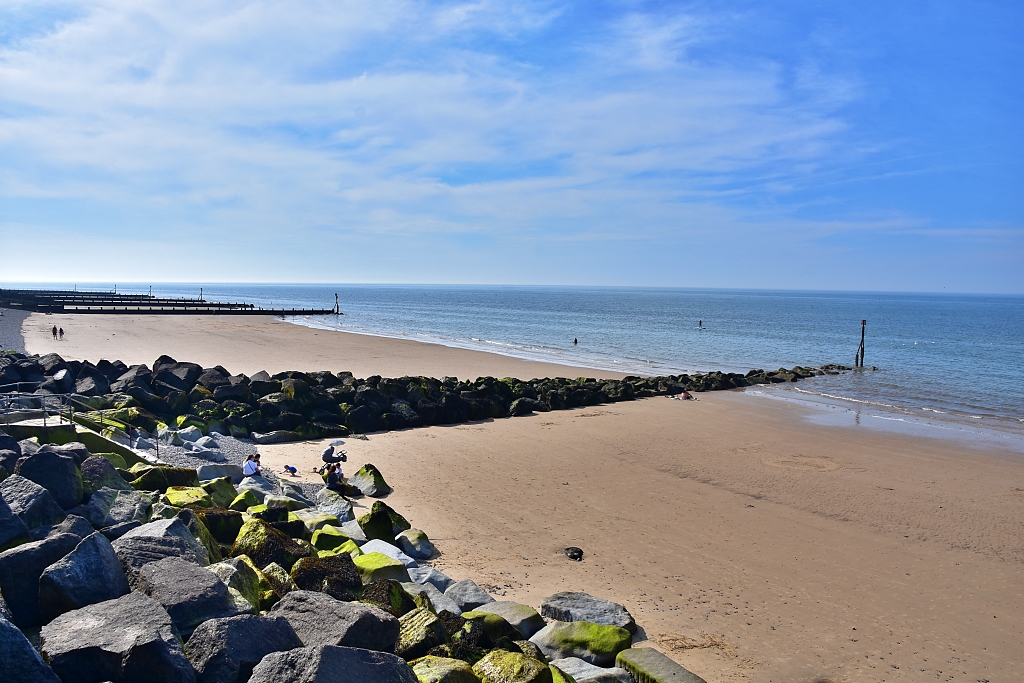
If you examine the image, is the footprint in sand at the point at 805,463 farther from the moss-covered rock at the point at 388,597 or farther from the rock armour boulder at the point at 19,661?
the rock armour boulder at the point at 19,661

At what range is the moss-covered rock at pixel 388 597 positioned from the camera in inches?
242

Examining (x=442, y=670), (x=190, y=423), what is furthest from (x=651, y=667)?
(x=190, y=423)

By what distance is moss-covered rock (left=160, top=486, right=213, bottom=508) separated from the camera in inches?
317

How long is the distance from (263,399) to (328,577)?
1153 centimetres

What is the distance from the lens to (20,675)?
364 cm

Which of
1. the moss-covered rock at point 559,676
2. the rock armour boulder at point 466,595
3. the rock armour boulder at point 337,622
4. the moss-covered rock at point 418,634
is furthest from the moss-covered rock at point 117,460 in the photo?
the moss-covered rock at point 559,676

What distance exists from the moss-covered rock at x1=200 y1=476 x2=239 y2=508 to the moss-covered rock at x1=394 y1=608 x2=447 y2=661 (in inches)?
170

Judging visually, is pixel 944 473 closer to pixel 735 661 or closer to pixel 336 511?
pixel 735 661

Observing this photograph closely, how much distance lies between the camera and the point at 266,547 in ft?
22.4

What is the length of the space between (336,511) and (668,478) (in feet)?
22.6

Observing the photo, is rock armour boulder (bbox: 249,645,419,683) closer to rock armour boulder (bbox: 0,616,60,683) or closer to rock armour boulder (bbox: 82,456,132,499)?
rock armour boulder (bbox: 0,616,60,683)

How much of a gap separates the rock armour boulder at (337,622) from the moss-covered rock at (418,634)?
0.18m

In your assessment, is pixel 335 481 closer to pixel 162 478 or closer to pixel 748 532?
pixel 162 478

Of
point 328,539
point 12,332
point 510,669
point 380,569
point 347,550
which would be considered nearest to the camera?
point 510,669
